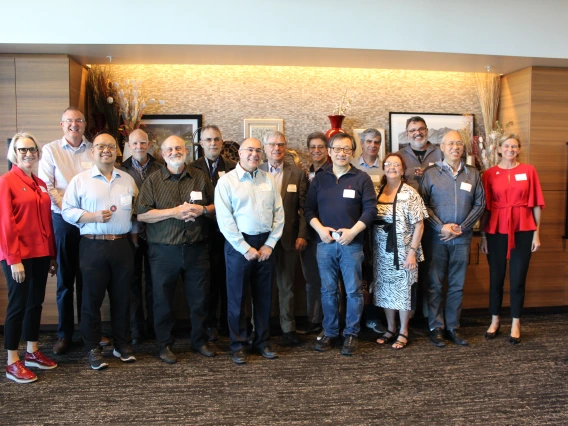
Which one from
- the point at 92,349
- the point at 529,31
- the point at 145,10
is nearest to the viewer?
the point at 92,349

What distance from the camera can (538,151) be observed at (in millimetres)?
5113

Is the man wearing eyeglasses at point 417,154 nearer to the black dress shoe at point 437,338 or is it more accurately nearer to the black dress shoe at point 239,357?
the black dress shoe at point 437,338

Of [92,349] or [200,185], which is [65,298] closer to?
[92,349]

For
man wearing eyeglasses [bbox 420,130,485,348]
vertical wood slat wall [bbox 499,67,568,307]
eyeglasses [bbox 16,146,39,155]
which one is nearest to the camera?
eyeglasses [bbox 16,146,39,155]

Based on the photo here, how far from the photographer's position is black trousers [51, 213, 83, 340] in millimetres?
3889

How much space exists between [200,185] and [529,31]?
11.9ft

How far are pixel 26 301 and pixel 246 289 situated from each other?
1.61 meters

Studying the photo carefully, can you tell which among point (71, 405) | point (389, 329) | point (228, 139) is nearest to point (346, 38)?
point (228, 139)

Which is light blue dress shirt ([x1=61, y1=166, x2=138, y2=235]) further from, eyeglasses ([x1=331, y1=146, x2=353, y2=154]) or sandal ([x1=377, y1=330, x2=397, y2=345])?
sandal ([x1=377, y1=330, x2=397, y2=345])

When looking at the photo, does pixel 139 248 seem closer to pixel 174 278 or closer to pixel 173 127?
pixel 174 278

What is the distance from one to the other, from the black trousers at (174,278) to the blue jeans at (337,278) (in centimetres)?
97

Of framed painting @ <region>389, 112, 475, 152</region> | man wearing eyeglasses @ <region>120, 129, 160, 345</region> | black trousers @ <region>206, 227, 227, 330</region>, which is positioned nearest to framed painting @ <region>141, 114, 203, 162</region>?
man wearing eyeglasses @ <region>120, 129, 160, 345</region>

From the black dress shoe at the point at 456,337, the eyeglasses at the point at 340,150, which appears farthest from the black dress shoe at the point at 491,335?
the eyeglasses at the point at 340,150

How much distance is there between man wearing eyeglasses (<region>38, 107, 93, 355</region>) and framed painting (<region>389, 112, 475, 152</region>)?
11.0 feet
